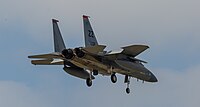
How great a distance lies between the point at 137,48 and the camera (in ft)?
343

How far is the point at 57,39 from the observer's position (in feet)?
349

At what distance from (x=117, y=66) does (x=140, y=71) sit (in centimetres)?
318

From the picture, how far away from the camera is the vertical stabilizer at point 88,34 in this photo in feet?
349

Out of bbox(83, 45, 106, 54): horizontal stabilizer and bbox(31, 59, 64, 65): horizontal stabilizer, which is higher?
bbox(83, 45, 106, 54): horizontal stabilizer

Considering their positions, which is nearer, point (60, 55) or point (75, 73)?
point (60, 55)

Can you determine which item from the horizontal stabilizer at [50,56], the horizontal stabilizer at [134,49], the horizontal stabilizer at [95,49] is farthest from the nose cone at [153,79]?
the horizontal stabilizer at [50,56]

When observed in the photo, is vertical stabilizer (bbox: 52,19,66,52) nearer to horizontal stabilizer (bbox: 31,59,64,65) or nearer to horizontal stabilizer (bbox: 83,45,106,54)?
horizontal stabilizer (bbox: 31,59,64,65)

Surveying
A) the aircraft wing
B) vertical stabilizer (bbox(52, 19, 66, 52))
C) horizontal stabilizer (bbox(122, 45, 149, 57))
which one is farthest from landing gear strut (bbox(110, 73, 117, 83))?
vertical stabilizer (bbox(52, 19, 66, 52))

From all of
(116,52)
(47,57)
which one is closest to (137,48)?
(116,52)

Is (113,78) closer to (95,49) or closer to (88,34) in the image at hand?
(88,34)

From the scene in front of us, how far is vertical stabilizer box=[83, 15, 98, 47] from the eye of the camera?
10638 cm

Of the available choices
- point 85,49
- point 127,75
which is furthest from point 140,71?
point 85,49

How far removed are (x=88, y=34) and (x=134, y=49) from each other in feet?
17.7

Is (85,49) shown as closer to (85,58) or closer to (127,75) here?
(85,58)
